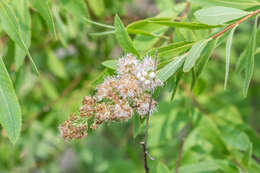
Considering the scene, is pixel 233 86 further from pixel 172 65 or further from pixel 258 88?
pixel 172 65

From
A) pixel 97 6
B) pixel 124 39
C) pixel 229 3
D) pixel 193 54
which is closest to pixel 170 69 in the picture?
pixel 193 54

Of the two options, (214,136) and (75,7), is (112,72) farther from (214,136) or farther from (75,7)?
(214,136)

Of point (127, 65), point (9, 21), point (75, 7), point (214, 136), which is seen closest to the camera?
point (127, 65)

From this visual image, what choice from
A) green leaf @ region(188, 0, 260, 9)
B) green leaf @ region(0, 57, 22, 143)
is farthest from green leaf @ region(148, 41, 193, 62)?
green leaf @ region(0, 57, 22, 143)

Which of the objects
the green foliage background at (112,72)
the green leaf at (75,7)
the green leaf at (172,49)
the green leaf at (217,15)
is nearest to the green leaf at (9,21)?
the green foliage background at (112,72)

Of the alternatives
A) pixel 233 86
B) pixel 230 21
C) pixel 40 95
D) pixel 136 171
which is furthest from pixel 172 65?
pixel 233 86

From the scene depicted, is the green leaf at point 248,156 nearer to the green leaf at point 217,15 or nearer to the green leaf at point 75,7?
the green leaf at point 217,15

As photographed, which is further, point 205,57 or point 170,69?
point 205,57

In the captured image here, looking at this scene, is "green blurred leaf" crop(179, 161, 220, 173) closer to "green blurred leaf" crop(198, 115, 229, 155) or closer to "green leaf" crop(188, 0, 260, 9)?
"green blurred leaf" crop(198, 115, 229, 155)
